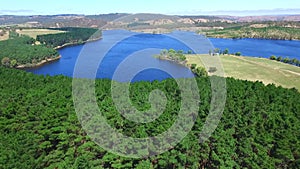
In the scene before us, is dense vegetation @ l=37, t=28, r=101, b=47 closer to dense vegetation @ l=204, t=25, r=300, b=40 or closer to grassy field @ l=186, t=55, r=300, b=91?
grassy field @ l=186, t=55, r=300, b=91

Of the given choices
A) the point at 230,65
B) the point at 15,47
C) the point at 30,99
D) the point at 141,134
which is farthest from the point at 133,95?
the point at 15,47

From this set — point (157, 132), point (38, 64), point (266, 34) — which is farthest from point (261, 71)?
point (266, 34)

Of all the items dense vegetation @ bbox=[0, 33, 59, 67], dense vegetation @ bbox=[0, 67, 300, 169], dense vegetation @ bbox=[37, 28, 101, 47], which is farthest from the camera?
dense vegetation @ bbox=[37, 28, 101, 47]

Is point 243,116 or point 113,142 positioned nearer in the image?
point 113,142

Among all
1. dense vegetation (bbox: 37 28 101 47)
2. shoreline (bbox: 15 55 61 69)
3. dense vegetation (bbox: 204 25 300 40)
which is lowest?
shoreline (bbox: 15 55 61 69)

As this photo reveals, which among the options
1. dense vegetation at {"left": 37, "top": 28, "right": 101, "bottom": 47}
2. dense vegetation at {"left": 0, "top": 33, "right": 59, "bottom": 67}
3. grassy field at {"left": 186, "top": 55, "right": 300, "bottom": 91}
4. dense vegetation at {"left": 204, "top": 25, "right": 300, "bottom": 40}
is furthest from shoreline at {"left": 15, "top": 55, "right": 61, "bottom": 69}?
dense vegetation at {"left": 204, "top": 25, "right": 300, "bottom": 40}

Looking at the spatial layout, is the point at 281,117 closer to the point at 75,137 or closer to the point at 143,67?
the point at 75,137
